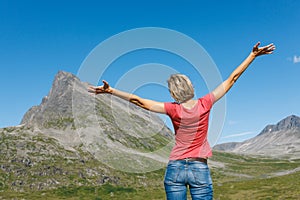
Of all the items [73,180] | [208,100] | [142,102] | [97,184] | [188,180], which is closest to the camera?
[188,180]

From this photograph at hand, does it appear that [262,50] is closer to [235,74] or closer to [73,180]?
[235,74]

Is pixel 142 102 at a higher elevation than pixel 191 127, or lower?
higher

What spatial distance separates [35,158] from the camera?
145 metres

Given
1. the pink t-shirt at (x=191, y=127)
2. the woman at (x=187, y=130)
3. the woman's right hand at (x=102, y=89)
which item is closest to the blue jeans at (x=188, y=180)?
the woman at (x=187, y=130)

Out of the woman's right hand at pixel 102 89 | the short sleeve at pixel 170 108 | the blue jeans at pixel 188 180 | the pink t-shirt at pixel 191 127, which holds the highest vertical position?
the woman's right hand at pixel 102 89

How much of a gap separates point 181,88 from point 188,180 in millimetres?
1654

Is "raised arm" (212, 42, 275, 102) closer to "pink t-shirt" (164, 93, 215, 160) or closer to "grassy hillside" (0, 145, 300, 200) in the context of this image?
"pink t-shirt" (164, 93, 215, 160)

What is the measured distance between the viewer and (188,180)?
5.93m

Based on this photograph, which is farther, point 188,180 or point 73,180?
point 73,180

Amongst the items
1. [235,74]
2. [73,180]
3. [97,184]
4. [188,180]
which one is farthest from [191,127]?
[73,180]

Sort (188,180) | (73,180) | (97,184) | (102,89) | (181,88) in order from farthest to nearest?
(73,180), (97,184), (102,89), (181,88), (188,180)

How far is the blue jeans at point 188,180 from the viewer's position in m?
5.84

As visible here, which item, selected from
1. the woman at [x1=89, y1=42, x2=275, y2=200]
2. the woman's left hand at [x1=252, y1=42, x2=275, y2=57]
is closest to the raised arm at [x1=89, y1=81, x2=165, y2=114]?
the woman at [x1=89, y1=42, x2=275, y2=200]

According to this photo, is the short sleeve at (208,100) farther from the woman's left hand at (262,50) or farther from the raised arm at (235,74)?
the woman's left hand at (262,50)
